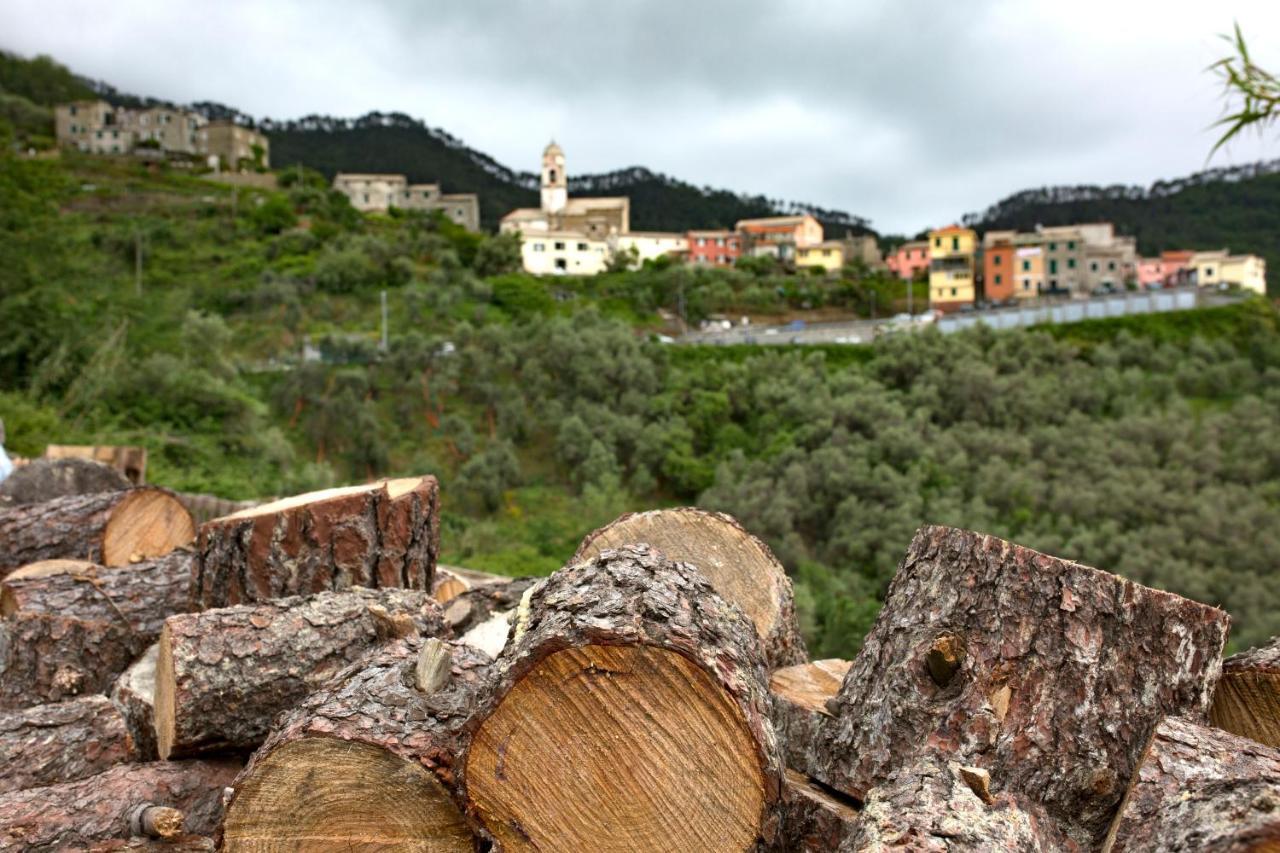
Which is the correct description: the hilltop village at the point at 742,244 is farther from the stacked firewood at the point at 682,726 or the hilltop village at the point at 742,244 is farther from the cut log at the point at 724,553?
the stacked firewood at the point at 682,726

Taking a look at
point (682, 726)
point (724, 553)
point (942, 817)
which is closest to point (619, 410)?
point (724, 553)

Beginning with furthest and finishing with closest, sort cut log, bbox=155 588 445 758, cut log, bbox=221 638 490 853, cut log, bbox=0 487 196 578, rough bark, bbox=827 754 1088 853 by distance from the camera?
1. cut log, bbox=0 487 196 578
2. cut log, bbox=155 588 445 758
3. cut log, bbox=221 638 490 853
4. rough bark, bbox=827 754 1088 853

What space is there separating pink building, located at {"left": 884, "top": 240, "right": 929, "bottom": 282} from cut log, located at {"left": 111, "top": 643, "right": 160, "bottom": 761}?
48.7m

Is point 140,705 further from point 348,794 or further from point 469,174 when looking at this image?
point 469,174

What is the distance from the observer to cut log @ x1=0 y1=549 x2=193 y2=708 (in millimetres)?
3025

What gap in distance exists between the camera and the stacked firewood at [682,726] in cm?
157

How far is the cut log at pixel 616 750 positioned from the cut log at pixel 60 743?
1574mm

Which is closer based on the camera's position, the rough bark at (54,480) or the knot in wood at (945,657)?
the knot in wood at (945,657)

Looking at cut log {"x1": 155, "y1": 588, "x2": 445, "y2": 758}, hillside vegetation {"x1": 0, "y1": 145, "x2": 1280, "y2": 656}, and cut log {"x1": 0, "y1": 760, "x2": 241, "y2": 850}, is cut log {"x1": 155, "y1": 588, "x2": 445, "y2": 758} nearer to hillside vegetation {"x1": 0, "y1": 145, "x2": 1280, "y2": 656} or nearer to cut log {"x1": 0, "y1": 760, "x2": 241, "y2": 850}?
cut log {"x1": 0, "y1": 760, "x2": 241, "y2": 850}

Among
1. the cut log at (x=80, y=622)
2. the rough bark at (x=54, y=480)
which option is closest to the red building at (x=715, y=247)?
the rough bark at (x=54, y=480)

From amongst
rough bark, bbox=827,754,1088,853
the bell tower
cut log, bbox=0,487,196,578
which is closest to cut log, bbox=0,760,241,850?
rough bark, bbox=827,754,1088,853

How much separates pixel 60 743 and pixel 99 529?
225cm

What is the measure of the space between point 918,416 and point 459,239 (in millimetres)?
27791

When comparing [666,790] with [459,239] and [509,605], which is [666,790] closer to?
[509,605]
